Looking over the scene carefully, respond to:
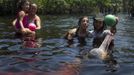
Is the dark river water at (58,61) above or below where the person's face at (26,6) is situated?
below

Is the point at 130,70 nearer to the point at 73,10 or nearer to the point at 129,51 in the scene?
the point at 129,51

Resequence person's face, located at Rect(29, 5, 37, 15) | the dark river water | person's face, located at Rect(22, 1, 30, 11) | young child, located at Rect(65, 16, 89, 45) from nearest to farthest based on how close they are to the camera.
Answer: the dark river water → young child, located at Rect(65, 16, 89, 45) → person's face, located at Rect(29, 5, 37, 15) → person's face, located at Rect(22, 1, 30, 11)

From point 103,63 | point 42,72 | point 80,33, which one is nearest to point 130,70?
point 103,63

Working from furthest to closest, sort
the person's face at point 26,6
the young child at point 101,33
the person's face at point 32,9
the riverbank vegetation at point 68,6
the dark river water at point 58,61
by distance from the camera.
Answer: the riverbank vegetation at point 68,6
the person's face at point 26,6
the person's face at point 32,9
the young child at point 101,33
the dark river water at point 58,61

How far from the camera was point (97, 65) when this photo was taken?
8531 mm

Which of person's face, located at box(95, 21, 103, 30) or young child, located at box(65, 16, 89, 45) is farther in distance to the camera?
young child, located at box(65, 16, 89, 45)

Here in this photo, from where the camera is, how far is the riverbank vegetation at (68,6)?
5056 cm

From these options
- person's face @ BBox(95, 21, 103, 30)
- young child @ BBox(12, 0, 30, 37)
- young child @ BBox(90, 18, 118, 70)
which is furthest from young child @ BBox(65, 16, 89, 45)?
young child @ BBox(12, 0, 30, 37)

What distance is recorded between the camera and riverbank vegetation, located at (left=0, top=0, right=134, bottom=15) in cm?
5056

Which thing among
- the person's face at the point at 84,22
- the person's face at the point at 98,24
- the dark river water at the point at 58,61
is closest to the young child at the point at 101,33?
the person's face at the point at 98,24

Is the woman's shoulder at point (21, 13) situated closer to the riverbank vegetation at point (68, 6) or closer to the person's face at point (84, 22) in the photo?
the person's face at point (84, 22)

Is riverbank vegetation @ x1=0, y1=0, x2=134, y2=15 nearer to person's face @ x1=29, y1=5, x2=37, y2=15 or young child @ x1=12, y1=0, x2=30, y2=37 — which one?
young child @ x1=12, y1=0, x2=30, y2=37

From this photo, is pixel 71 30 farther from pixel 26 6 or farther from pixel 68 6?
pixel 68 6

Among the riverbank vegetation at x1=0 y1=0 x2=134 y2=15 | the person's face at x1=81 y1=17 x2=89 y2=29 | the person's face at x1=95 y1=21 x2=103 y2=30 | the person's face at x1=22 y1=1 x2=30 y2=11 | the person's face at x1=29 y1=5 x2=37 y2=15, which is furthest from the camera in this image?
the riverbank vegetation at x1=0 y1=0 x2=134 y2=15
